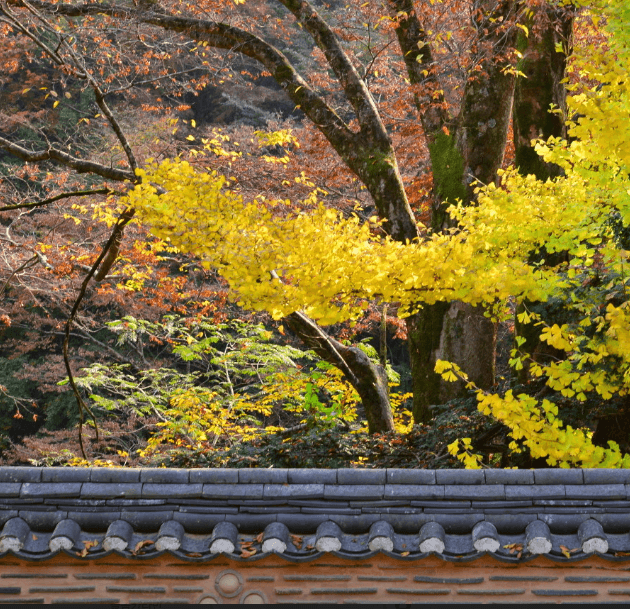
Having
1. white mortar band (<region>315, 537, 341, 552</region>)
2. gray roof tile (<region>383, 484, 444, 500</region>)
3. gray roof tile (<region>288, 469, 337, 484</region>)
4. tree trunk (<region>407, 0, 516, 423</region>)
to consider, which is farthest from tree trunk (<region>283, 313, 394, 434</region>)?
white mortar band (<region>315, 537, 341, 552</region>)

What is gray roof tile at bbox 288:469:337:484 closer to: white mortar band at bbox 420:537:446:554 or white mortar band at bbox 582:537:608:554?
white mortar band at bbox 420:537:446:554

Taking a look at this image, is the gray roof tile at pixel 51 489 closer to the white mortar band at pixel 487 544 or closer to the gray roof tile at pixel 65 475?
the gray roof tile at pixel 65 475

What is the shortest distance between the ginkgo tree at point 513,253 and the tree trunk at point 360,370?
269cm

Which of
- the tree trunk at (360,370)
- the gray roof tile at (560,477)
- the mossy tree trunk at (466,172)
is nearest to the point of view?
the gray roof tile at (560,477)

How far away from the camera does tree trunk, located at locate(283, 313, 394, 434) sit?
9461 millimetres

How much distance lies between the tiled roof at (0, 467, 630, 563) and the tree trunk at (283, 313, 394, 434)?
18.8 ft

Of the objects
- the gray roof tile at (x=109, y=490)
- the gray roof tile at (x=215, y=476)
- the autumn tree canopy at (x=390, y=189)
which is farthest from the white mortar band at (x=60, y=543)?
the autumn tree canopy at (x=390, y=189)

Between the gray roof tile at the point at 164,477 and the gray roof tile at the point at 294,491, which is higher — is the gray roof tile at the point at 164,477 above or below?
above

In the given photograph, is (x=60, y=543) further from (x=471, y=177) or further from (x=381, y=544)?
(x=471, y=177)

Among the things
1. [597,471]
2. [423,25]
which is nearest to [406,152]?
[423,25]

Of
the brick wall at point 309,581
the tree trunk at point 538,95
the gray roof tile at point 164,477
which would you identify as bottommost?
the brick wall at point 309,581

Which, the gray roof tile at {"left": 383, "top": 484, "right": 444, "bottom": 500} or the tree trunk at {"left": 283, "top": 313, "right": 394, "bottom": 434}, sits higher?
the tree trunk at {"left": 283, "top": 313, "right": 394, "bottom": 434}

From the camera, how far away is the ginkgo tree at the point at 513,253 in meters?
5.30

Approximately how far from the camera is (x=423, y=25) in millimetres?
10711
